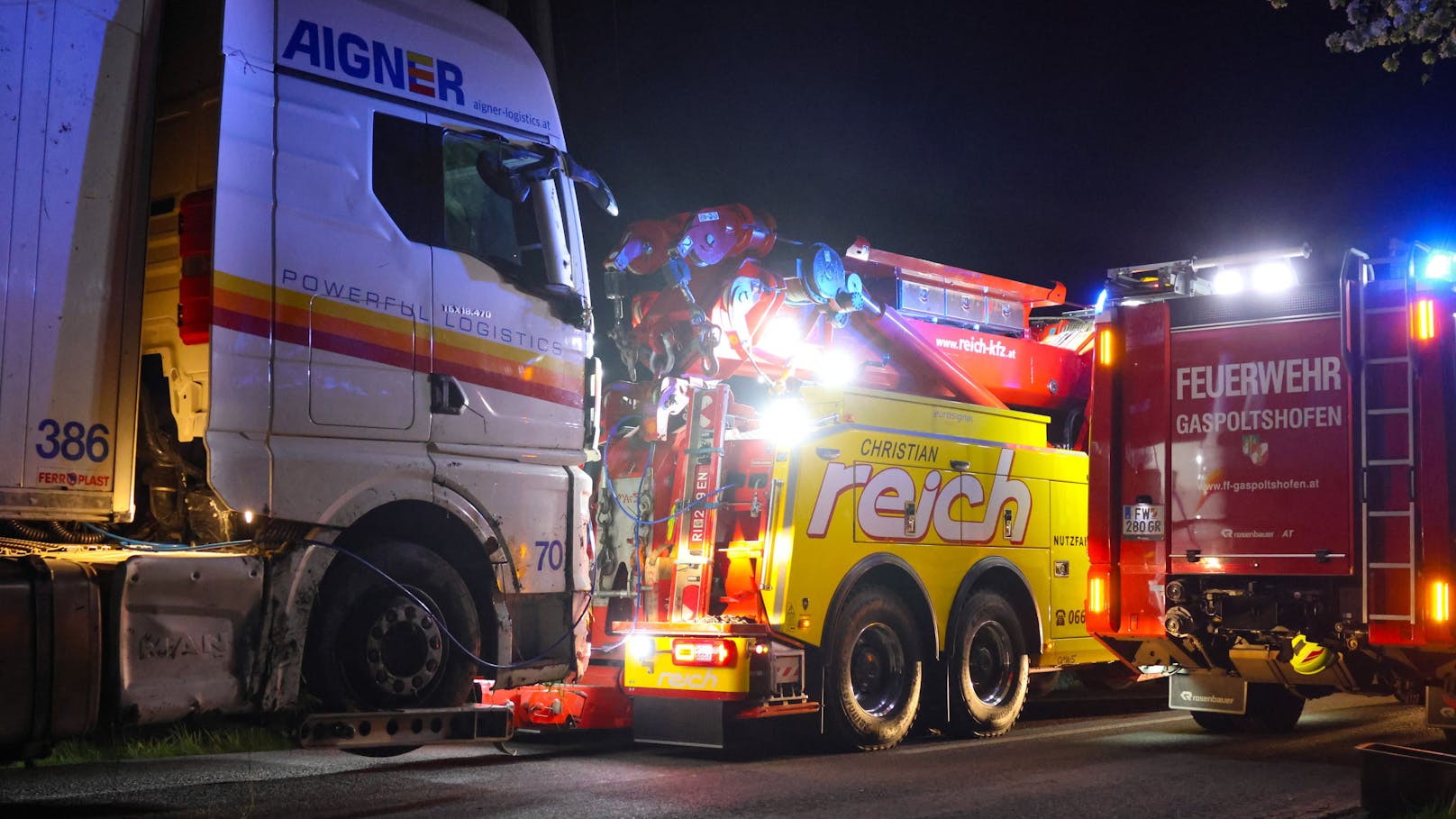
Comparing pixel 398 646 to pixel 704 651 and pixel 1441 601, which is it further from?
pixel 1441 601

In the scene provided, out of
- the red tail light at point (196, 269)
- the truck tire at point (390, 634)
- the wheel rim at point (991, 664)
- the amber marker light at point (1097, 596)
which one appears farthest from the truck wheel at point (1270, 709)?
the red tail light at point (196, 269)

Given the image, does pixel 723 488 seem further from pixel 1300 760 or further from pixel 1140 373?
pixel 1300 760

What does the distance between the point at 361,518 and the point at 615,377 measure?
5542mm

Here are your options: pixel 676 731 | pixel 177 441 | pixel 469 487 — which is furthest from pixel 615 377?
pixel 177 441

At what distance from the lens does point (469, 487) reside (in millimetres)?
6855

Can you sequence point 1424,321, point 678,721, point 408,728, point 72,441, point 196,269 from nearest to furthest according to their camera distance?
point 72,441 → point 196,269 → point 408,728 → point 1424,321 → point 678,721

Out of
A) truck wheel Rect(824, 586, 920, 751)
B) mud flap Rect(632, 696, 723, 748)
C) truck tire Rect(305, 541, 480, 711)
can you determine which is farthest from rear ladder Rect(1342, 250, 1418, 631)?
truck tire Rect(305, 541, 480, 711)

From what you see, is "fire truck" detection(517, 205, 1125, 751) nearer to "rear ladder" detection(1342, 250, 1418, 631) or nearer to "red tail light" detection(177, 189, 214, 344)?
"rear ladder" detection(1342, 250, 1418, 631)

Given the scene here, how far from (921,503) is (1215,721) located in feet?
9.74

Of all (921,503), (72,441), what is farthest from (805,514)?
(72,441)

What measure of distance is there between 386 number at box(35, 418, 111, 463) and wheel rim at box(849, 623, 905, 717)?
18.7 ft

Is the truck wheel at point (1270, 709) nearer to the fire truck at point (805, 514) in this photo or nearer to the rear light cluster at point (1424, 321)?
the fire truck at point (805, 514)

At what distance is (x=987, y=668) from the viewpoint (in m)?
11.3

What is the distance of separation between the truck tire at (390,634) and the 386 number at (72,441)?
113cm
